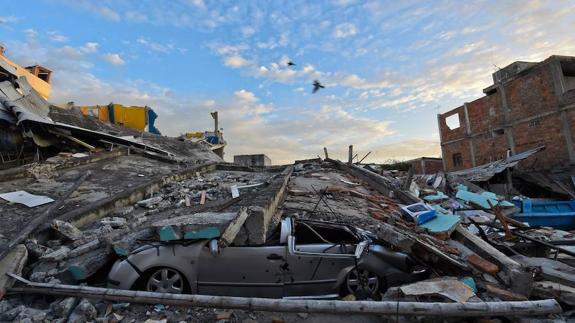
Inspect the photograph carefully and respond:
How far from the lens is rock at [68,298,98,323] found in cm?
282

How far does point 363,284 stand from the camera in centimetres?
379

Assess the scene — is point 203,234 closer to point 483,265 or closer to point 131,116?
point 483,265

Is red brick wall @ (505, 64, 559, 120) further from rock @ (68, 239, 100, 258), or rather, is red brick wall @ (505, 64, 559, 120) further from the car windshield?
rock @ (68, 239, 100, 258)

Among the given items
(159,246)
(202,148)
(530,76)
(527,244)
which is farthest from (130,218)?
(530,76)

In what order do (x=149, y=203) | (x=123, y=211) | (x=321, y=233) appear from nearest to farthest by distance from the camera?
(x=321, y=233) → (x=123, y=211) → (x=149, y=203)

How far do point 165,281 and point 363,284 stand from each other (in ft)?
7.96

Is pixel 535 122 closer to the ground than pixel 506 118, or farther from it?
closer to the ground

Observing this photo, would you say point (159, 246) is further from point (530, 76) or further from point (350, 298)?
point (530, 76)

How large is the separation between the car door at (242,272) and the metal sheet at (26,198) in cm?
510

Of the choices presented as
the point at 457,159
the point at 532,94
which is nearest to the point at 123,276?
the point at 532,94

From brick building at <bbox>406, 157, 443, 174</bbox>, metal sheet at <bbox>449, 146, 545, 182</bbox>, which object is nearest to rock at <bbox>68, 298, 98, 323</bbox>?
metal sheet at <bbox>449, 146, 545, 182</bbox>

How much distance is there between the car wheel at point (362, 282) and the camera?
12.3ft

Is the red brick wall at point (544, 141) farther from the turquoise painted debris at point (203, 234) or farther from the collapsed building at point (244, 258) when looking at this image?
the turquoise painted debris at point (203, 234)

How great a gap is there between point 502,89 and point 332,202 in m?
16.5
